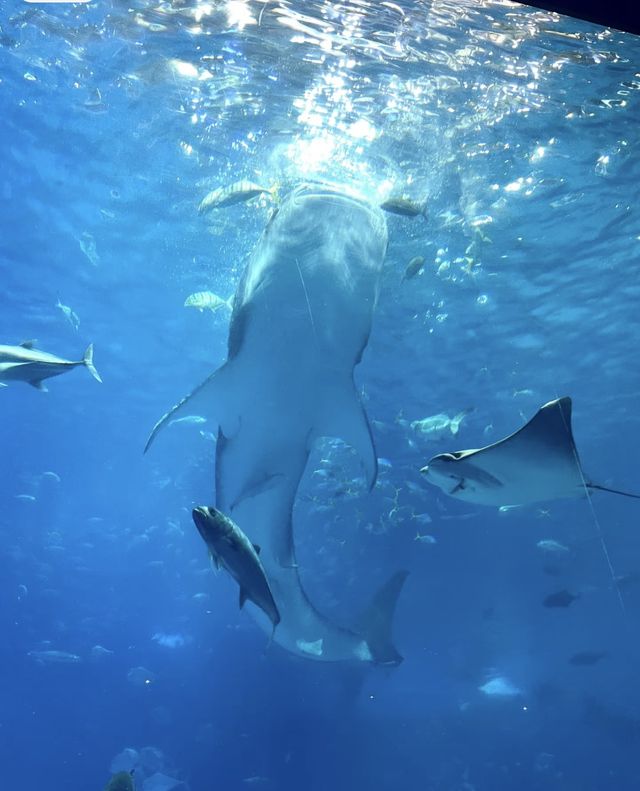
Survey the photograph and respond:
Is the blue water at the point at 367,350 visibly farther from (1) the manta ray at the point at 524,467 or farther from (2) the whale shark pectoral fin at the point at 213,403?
(1) the manta ray at the point at 524,467

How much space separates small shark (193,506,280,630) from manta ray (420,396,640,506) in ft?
4.18

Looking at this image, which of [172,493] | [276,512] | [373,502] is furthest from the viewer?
[172,493]

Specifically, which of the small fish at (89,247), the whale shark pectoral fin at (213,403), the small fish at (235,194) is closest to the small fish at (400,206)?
the small fish at (235,194)

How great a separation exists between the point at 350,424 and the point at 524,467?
2295 millimetres

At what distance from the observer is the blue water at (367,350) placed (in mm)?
7980

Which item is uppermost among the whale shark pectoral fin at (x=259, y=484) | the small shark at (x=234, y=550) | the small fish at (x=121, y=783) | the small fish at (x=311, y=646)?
the small shark at (x=234, y=550)

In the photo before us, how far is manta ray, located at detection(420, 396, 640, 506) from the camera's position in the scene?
3.12 m

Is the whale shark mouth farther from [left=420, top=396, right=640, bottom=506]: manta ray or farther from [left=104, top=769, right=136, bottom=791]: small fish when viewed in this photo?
[left=104, top=769, right=136, bottom=791]: small fish

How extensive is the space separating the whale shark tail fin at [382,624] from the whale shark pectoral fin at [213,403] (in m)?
4.04

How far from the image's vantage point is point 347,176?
9633mm

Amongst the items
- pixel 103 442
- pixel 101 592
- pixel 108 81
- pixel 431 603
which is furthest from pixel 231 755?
pixel 101 592

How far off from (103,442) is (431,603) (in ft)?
73.3

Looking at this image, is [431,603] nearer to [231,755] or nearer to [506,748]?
[506,748]

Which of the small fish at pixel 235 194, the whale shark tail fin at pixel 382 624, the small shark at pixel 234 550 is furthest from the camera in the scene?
the whale shark tail fin at pixel 382 624
